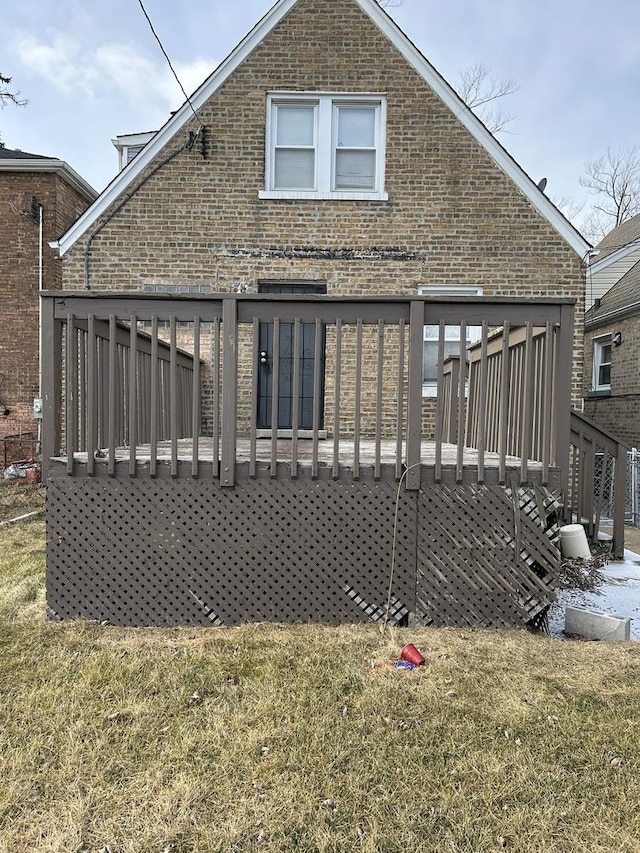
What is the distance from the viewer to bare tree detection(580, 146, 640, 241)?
26.1m

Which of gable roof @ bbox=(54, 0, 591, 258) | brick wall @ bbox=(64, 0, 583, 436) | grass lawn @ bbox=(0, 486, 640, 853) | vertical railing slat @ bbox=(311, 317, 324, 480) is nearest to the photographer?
grass lawn @ bbox=(0, 486, 640, 853)

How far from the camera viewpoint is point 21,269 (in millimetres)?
10859

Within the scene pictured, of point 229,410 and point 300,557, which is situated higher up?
point 229,410

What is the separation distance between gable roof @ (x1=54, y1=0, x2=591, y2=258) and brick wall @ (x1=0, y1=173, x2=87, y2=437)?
361 centimetres

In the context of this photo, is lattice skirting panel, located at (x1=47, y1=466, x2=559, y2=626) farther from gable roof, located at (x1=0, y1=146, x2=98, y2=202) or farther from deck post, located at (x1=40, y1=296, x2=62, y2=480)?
gable roof, located at (x1=0, y1=146, x2=98, y2=202)

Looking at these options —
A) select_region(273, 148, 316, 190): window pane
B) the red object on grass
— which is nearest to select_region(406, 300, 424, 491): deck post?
the red object on grass

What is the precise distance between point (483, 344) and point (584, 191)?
2889 centimetres

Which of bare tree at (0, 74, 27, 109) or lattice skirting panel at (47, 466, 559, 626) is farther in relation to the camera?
bare tree at (0, 74, 27, 109)

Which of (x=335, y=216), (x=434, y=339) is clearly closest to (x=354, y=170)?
(x=335, y=216)

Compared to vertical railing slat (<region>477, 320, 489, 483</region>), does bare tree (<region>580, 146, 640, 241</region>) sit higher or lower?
higher

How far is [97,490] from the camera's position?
13.1ft

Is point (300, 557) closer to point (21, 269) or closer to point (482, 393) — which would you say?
point (482, 393)

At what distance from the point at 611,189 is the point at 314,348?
2889 centimetres

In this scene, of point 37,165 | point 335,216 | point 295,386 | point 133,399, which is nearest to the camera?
point 295,386
